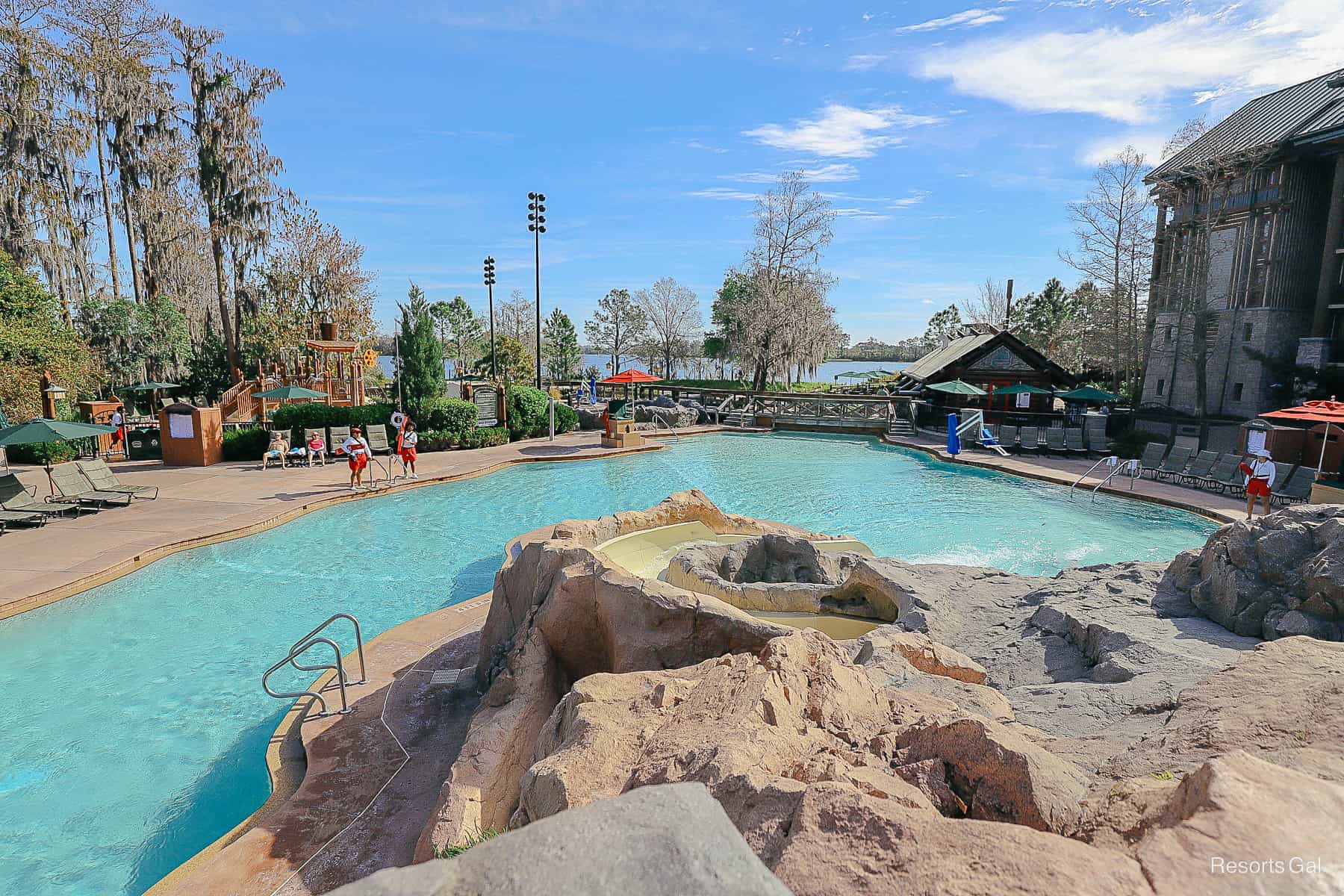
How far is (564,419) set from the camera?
91.2 feet

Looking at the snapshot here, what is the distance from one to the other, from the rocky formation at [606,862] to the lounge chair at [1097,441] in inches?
996

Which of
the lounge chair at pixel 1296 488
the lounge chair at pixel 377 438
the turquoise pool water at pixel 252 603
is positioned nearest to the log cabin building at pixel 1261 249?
the lounge chair at pixel 1296 488

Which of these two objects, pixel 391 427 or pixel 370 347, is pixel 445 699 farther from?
pixel 370 347

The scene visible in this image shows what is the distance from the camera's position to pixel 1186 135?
28516 millimetres

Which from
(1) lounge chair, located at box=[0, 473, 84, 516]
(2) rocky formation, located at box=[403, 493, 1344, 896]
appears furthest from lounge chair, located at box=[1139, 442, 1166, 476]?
(1) lounge chair, located at box=[0, 473, 84, 516]

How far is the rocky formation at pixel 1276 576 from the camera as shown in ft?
19.0

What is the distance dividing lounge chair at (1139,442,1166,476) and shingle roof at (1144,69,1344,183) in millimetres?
14018

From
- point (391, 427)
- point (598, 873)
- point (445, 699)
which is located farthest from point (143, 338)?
point (598, 873)

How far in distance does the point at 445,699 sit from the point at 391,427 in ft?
57.4

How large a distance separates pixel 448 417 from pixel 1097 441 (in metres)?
21.8

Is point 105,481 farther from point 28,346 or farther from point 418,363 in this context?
point 418,363

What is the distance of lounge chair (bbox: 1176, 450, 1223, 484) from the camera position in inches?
671

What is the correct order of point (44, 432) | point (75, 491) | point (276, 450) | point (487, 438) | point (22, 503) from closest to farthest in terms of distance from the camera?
1. point (22, 503)
2. point (44, 432)
3. point (75, 491)
4. point (276, 450)
5. point (487, 438)

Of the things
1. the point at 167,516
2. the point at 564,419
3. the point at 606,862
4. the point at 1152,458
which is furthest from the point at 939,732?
the point at 564,419
